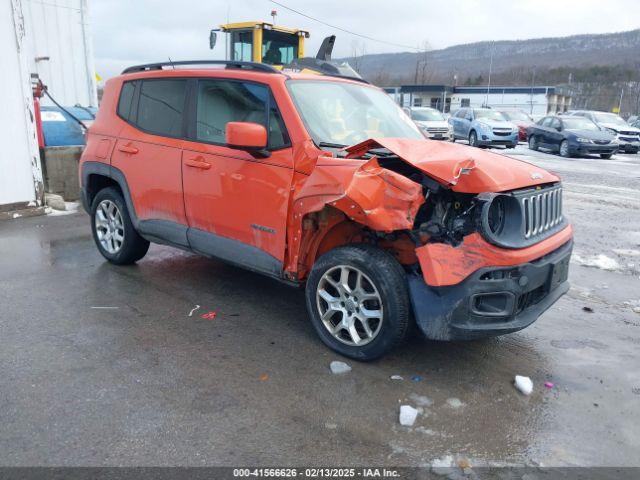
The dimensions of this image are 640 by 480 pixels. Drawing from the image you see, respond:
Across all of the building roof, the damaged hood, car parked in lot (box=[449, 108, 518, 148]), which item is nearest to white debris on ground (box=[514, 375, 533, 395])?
the damaged hood

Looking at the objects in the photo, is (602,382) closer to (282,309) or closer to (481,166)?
(481,166)

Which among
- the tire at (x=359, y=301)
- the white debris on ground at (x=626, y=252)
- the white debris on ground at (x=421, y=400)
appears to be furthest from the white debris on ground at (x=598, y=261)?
the white debris on ground at (x=421, y=400)

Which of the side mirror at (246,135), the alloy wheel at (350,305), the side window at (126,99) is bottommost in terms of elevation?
the alloy wheel at (350,305)

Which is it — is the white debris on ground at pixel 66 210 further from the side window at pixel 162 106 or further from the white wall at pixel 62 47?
the side window at pixel 162 106

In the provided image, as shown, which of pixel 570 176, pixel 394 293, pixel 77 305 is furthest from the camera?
pixel 570 176

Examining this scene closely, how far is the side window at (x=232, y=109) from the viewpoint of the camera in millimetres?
4051

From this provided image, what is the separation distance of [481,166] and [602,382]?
1.64 metres

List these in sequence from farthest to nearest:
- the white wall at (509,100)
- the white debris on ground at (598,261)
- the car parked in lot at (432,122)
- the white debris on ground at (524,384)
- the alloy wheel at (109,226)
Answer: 1. the white wall at (509,100)
2. the car parked in lot at (432,122)
3. the white debris on ground at (598,261)
4. the alloy wheel at (109,226)
5. the white debris on ground at (524,384)

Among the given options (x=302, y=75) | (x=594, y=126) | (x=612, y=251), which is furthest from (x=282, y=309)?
(x=594, y=126)

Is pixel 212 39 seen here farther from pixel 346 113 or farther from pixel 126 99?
pixel 346 113

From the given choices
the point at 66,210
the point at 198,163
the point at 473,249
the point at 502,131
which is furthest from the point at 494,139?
the point at 473,249

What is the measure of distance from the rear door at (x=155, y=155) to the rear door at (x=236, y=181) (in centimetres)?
17

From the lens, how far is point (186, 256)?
6199mm

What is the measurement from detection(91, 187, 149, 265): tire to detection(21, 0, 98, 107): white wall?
6.72 metres
